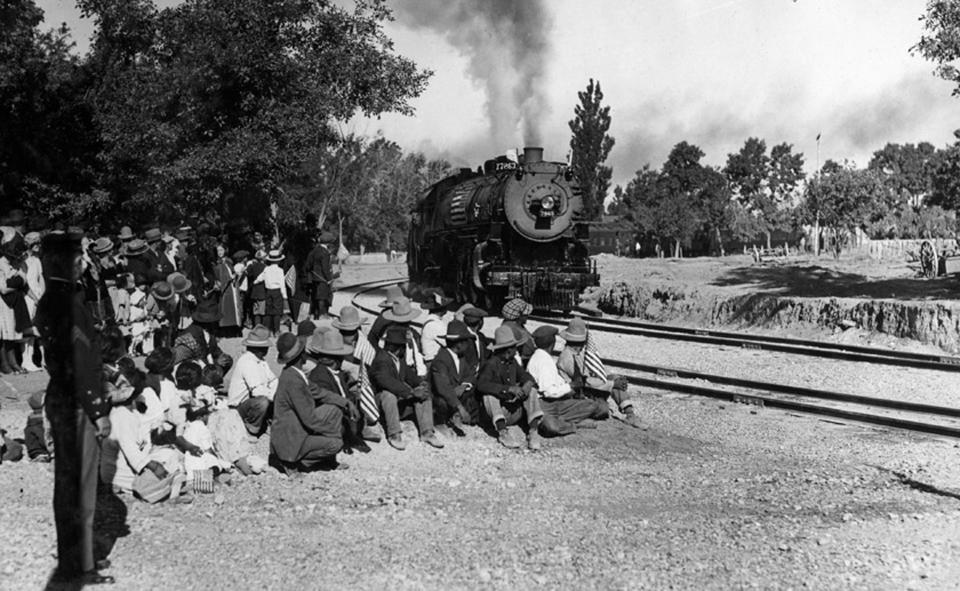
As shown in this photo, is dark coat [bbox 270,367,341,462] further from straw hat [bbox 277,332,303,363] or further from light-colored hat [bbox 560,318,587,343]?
light-colored hat [bbox 560,318,587,343]

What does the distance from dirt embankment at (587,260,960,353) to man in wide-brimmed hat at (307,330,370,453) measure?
10875 mm

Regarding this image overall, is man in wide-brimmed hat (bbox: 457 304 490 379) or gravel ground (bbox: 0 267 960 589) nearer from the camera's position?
gravel ground (bbox: 0 267 960 589)

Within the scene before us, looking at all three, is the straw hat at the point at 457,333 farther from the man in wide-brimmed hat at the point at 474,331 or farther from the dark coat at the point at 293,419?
the dark coat at the point at 293,419

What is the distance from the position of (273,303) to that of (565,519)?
24.4 feet

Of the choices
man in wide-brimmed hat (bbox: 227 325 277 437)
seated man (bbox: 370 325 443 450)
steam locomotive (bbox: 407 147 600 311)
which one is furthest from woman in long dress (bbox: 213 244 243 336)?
steam locomotive (bbox: 407 147 600 311)

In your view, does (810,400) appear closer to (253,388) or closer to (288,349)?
(288,349)

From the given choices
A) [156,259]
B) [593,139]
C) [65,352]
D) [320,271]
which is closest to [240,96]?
[320,271]

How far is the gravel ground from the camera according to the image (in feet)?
17.3

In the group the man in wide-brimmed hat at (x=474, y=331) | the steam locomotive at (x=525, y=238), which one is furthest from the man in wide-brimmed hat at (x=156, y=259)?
the steam locomotive at (x=525, y=238)

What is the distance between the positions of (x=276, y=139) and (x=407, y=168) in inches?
2613

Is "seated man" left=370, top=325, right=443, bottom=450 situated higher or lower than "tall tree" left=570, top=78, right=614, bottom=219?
lower

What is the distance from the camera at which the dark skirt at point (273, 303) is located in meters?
12.5

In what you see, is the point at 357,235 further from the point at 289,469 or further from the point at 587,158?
the point at 289,469

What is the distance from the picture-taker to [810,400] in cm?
1031
